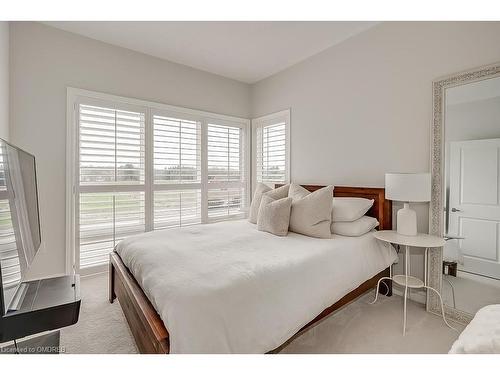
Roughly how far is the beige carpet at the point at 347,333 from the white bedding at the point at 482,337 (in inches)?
29.3

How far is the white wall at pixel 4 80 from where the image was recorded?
2.11m

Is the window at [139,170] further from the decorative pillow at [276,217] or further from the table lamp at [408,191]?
the table lamp at [408,191]

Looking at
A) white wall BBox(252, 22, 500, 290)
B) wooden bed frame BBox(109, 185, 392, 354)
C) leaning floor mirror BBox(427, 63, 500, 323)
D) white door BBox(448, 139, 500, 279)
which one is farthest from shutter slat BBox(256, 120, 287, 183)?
white door BBox(448, 139, 500, 279)

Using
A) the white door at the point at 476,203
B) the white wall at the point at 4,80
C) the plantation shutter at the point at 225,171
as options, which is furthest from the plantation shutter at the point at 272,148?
the white wall at the point at 4,80

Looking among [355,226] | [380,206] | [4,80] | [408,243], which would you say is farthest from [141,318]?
[4,80]

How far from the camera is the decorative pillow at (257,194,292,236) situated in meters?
2.37

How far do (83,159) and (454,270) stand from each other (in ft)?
12.4

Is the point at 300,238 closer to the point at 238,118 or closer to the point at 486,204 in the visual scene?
the point at 486,204

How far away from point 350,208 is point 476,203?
3.04ft

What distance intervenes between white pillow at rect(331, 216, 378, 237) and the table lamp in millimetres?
250

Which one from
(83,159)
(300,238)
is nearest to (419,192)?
(300,238)

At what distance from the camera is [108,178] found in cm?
295

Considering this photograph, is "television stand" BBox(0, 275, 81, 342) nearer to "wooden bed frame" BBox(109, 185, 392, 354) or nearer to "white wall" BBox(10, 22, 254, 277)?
"wooden bed frame" BBox(109, 185, 392, 354)

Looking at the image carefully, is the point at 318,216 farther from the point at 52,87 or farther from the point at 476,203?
the point at 52,87
